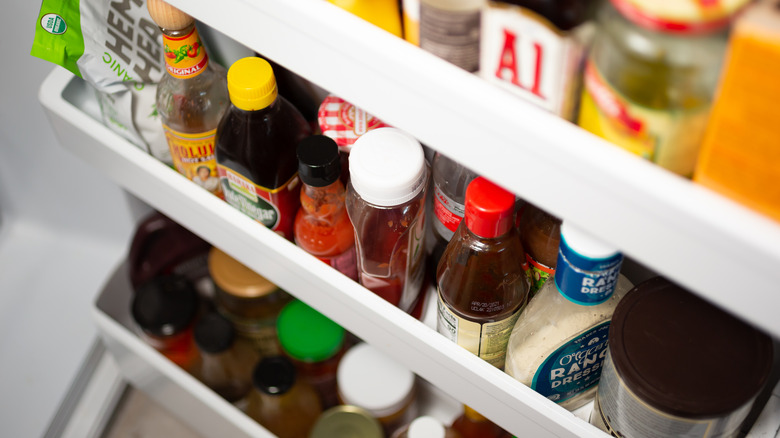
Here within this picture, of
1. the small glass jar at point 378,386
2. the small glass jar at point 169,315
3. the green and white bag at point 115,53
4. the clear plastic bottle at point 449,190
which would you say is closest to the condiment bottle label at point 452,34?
the clear plastic bottle at point 449,190

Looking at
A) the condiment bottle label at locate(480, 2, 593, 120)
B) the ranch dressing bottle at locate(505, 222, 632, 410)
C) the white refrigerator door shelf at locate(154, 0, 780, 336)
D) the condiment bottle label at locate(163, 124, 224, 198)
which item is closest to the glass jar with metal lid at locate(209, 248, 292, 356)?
the condiment bottle label at locate(163, 124, 224, 198)

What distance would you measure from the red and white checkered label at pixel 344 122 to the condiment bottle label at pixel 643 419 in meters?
0.36

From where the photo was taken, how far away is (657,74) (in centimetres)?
41

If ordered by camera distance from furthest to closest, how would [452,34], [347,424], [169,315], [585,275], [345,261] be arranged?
[169,315], [347,424], [345,261], [585,275], [452,34]

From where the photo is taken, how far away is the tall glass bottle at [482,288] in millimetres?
703

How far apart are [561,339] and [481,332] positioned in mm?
82

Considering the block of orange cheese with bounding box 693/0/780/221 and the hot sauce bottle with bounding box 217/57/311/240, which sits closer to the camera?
the block of orange cheese with bounding box 693/0/780/221

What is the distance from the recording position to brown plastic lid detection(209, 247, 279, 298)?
1133mm

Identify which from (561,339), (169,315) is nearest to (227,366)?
(169,315)

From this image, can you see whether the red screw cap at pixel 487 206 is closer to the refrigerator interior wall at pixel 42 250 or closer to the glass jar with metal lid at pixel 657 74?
the glass jar with metal lid at pixel 657 74

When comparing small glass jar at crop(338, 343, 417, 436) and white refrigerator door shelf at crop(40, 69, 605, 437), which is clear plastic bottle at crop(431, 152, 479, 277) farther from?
small glass jar at crop(338, 343, 417, 436)

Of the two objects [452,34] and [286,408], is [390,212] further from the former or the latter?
[286,408]

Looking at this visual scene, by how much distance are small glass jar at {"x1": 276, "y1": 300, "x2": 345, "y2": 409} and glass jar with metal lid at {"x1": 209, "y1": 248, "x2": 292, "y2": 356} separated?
0.13 feet

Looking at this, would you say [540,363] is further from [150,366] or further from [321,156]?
[150,366]
